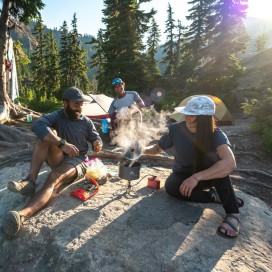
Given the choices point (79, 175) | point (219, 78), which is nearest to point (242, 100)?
point (219, 78)

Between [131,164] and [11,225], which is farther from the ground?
[131,164]

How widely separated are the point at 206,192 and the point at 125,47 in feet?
64.9

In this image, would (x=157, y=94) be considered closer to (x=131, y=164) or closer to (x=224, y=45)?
(x=224, y=45)

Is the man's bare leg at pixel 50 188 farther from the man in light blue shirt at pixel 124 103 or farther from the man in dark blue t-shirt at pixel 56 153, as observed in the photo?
the man in light blue shirt at pixel 124 103

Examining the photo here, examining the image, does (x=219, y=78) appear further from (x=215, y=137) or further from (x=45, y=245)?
(x=45, y=245)

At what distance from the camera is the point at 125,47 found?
21.4 meters

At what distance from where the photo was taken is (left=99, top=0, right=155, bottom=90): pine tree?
21156mm

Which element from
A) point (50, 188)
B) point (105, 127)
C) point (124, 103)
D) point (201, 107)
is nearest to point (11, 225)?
point (50, 188)

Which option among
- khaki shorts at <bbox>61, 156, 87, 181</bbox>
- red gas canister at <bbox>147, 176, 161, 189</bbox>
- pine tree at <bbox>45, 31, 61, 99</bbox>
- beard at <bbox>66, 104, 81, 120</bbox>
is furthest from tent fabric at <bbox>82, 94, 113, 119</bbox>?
pine tree at <bbox>45, 31, 61, 99</bbox>

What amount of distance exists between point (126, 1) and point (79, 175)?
21990 millimetres

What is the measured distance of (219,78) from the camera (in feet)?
57.2

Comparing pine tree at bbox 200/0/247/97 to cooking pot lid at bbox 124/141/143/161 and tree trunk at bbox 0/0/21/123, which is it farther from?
cooking pot lid at bbox 124/141/143/161

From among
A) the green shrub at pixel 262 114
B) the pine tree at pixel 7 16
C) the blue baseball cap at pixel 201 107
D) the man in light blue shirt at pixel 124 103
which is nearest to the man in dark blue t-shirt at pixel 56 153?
the blue baseball cap at pixel 201 107

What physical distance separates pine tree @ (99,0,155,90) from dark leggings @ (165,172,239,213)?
18.2m
